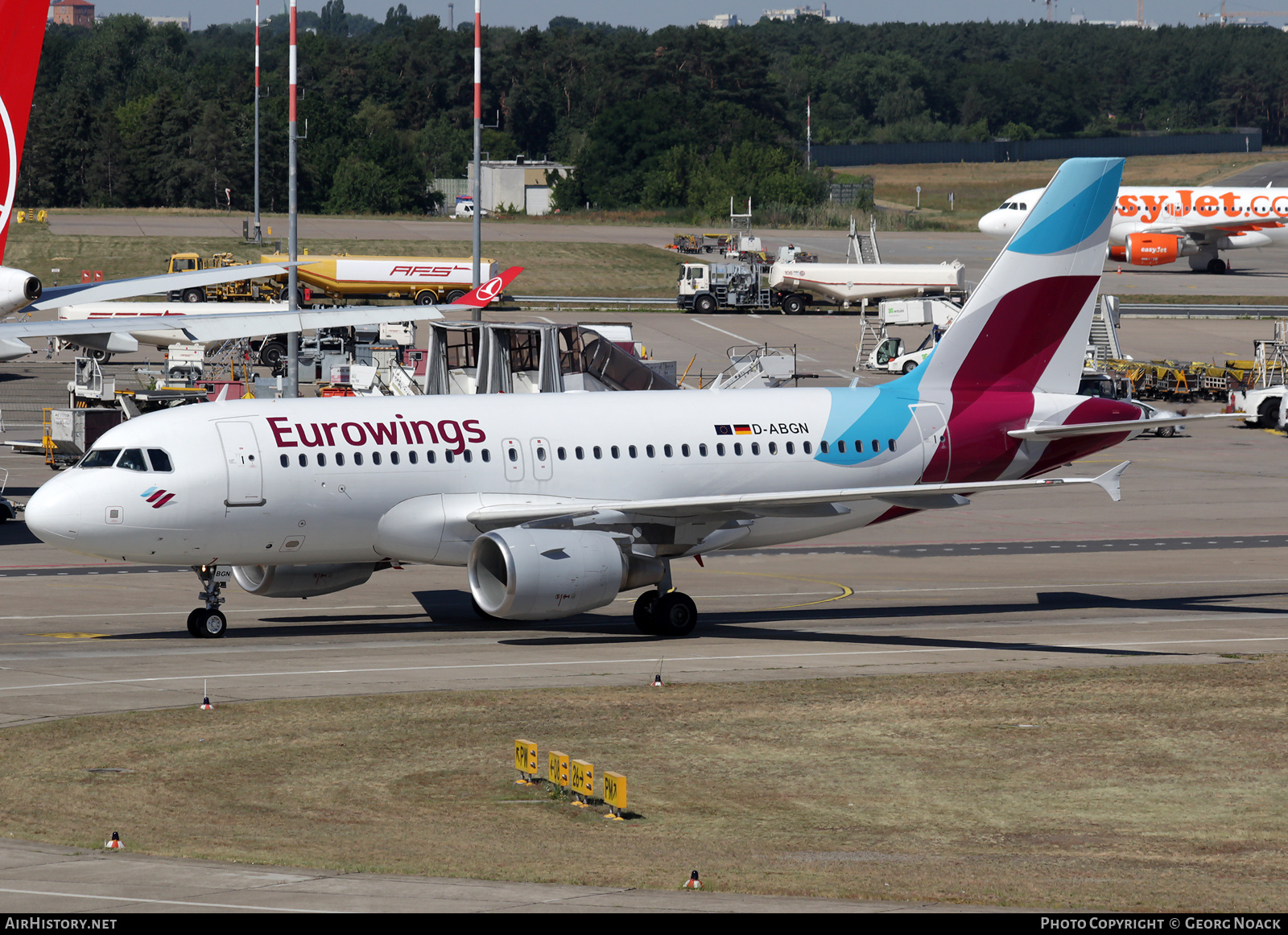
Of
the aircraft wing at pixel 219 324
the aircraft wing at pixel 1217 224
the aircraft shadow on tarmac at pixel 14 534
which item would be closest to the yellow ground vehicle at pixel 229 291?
the aircraft shadow on tarmac at pixel 14 534

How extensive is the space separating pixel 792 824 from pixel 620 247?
5038 inches

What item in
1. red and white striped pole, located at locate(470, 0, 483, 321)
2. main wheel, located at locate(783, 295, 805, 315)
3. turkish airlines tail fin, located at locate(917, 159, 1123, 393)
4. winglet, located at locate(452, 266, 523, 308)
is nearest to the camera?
turkish airlines tail fin, located at locate(917, 159, 1123, 393)

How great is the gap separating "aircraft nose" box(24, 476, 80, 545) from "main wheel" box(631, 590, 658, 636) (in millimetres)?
10975

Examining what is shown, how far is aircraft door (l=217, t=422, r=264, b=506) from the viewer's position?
30.9m

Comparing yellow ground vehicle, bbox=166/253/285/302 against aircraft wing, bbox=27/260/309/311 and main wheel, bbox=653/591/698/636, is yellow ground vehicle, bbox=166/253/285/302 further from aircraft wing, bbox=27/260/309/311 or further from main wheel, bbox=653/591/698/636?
main wheel, bbox=653/591/698/636

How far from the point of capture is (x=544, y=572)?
30.5m

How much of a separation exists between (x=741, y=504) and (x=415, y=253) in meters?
108

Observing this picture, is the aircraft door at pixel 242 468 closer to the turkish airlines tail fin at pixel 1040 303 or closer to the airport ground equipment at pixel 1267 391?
the turkish airlines tail fin at pixel 1040 303

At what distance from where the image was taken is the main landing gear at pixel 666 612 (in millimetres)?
33312

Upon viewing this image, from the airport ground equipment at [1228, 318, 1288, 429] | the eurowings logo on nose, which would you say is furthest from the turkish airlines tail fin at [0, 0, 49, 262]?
the airport ground equipment at [1228, 318, 1288, 429]

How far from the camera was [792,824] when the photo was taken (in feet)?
62.8

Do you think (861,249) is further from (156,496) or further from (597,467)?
(156,496)
